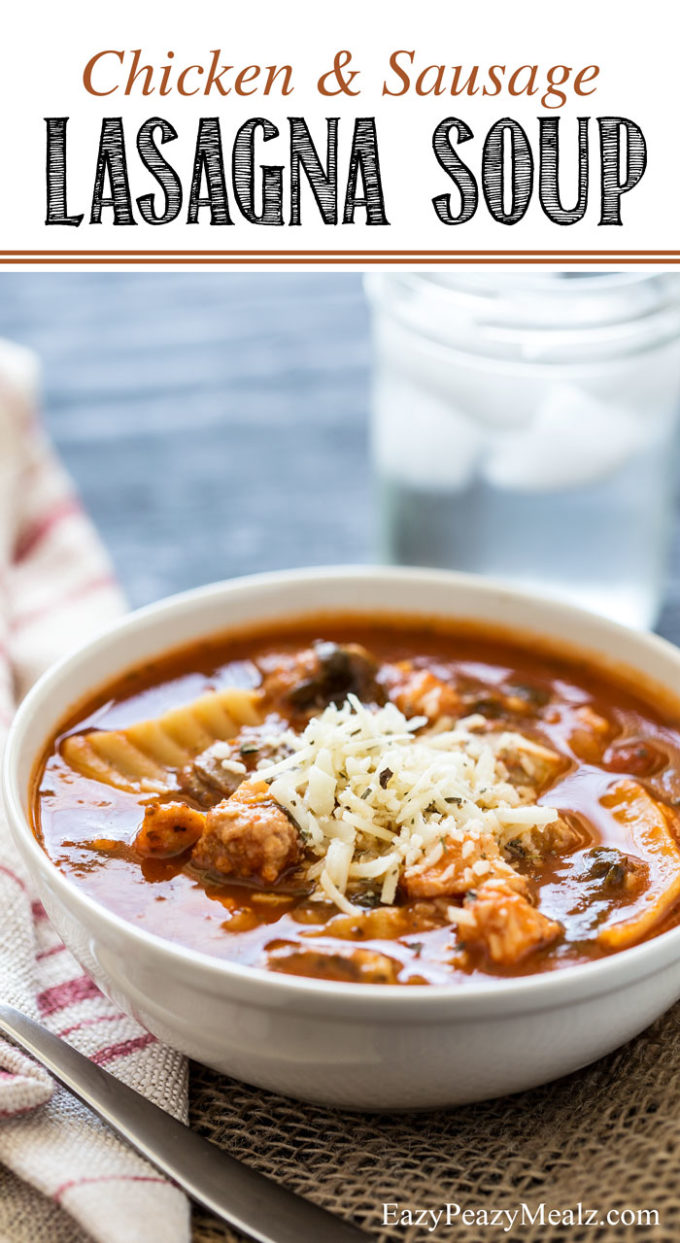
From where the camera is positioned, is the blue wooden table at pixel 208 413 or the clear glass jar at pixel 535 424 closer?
the clear glass jar at pixel 535 424

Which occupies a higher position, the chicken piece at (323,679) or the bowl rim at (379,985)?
the chicken piece at (323,679)

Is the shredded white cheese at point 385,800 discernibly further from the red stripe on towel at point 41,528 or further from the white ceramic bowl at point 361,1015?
the red stripe on towel at point 41,528

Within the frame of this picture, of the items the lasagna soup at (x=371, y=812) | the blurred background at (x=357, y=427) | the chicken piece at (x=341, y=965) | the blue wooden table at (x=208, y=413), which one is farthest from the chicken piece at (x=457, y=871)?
the blue wooden table at (x=208, y=413)

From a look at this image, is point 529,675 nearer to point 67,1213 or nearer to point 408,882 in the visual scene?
point 408,882

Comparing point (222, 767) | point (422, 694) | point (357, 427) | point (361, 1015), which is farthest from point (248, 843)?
point (357, 427)

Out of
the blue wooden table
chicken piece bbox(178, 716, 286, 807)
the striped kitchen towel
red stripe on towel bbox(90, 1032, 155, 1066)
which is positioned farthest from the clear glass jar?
red stripe on towel bbox(90, 1032, 155, 1066)

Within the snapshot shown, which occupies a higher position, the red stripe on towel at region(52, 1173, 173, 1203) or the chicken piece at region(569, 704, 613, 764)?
the chicken piece at region(569, 704, 613, 764)

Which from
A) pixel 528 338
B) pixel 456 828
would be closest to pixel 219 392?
pixel 528 338

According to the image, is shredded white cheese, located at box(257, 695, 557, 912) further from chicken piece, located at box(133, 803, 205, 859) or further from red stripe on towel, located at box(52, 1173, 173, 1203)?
red stripe on towel, located at box(52, 1173, 173, 1203)
